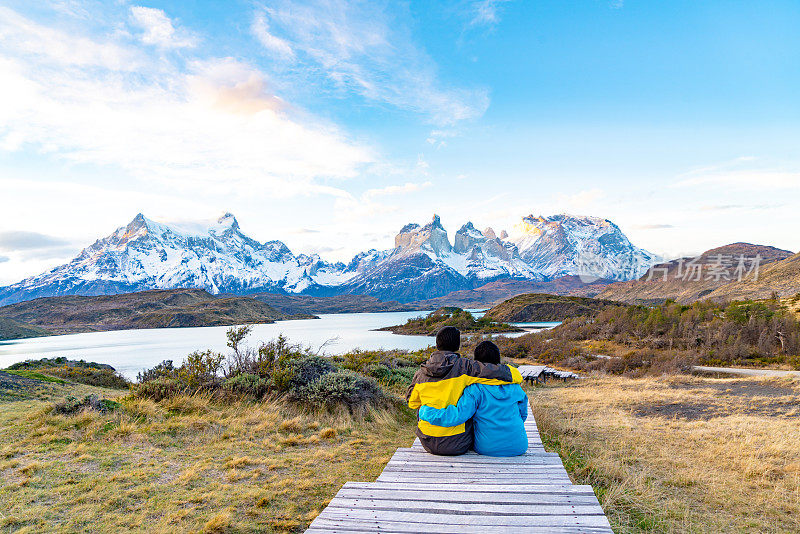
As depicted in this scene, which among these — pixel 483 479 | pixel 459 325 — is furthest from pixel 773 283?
pixel 483 479

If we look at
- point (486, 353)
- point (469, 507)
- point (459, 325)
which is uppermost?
point (486, 353)

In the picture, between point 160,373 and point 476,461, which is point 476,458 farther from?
point 160,373

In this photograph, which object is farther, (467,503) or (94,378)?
(94,378)

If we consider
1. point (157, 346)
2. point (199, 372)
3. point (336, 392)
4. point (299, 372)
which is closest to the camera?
point (336, 392)

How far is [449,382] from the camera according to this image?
14.7ft

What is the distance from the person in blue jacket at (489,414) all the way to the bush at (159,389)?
7.46 m

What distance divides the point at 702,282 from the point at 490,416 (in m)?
127

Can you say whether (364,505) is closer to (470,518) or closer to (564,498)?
(470,518)

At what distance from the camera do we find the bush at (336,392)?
9.85m

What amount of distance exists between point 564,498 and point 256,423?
677 centimetres

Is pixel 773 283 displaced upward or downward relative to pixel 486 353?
downward

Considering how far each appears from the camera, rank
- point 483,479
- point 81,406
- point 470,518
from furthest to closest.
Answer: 1. point 81,406
2. point 483,479
3. point 470,518

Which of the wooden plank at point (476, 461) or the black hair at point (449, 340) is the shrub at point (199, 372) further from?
the black hair at point (449, 340)

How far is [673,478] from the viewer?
21.0 feet
